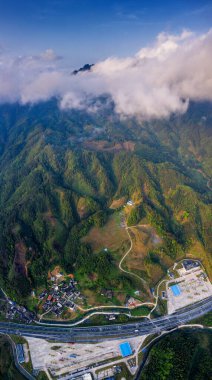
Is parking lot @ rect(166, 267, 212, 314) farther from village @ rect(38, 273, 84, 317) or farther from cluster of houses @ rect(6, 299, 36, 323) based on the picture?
cluster of houses @ rect(6, 299, 36, 323)

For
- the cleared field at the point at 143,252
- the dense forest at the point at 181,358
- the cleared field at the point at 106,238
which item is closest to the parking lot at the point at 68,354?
the dense forest at the point at 181,358

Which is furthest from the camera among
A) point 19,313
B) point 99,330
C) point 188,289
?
point 188,289

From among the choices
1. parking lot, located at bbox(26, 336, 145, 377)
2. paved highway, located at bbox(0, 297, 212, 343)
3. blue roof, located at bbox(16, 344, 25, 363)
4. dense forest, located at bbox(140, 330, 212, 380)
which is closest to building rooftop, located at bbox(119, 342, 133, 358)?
parking lot, located at bbox(26, 336, 145, 377)

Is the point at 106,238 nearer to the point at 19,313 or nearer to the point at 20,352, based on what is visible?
the point at 19,313

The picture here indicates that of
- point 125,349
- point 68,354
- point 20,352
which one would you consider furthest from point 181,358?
point 20,352

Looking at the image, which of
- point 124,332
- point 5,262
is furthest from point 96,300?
point 5,262

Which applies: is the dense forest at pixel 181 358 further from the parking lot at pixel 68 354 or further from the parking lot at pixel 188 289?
the parking lot at pixel 188 289

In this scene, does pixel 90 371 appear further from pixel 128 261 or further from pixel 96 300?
pixel 128 261

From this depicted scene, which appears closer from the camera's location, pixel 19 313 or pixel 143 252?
pixel 19 313
